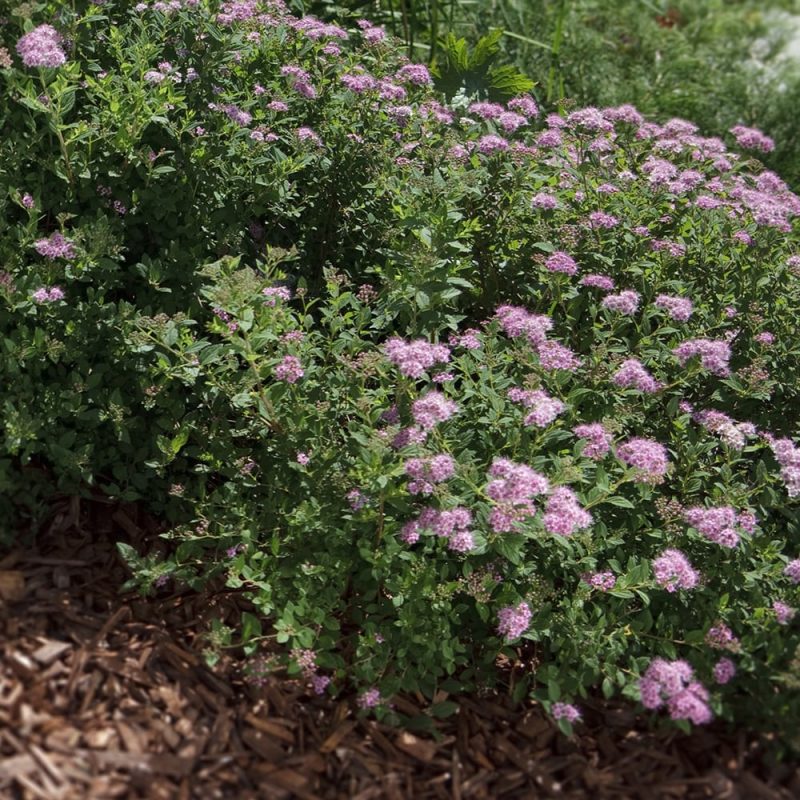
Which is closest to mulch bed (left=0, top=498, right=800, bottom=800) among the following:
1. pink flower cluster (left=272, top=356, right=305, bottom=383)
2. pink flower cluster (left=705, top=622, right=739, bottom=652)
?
pink flower cluster (left=705, top=622, right=739, bottom=652)

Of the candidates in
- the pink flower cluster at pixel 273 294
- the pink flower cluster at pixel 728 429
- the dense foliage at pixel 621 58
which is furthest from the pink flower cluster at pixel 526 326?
the dense foliage at pixel 621 58

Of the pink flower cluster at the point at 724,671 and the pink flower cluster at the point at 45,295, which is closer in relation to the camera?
the pink flower cluster at the point at 724,671

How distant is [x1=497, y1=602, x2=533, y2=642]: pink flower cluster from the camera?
2348mm

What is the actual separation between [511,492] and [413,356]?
0.42 m

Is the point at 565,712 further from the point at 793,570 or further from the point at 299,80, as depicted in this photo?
the point at 299,80

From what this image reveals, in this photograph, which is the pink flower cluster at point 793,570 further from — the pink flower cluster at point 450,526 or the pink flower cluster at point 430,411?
the pink flower cluster at point 430,411

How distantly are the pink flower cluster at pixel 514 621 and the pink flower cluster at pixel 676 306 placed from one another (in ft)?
3.45

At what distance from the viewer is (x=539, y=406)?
251 centimetres

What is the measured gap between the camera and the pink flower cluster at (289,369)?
245 centimetres

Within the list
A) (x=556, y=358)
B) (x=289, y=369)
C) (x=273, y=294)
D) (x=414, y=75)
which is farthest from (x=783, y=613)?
(x=414, y=75)

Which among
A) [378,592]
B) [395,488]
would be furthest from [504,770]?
[395,488]

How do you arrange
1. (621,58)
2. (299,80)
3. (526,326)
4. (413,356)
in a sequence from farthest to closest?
(621,58) < (299,80) < (526,326) < (413,356)

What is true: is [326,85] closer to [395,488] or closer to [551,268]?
[551,268]

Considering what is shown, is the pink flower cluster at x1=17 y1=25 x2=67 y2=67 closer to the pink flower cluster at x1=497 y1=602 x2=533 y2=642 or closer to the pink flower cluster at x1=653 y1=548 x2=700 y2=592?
the pink flower cluster at x1=497 y1=602 x2=533 y2=642
